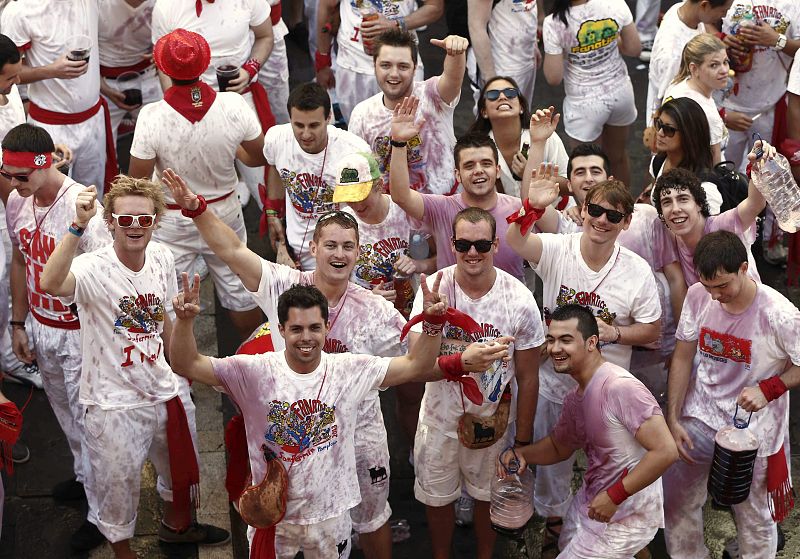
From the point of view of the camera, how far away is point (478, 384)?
668 centimetres

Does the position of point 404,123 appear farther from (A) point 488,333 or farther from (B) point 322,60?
(B) point 322,60

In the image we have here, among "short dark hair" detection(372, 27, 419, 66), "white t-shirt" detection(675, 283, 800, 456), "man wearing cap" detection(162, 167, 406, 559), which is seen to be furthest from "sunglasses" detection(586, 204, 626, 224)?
"short dark hair" detection(372, 27, 419, 66)

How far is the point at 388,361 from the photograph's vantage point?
6109 mm

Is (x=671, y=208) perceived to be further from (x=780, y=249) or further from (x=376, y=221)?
(x=780, y=249)

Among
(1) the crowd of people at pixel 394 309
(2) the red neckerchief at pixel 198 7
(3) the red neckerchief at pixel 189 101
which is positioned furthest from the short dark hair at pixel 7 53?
(2) the red neckerchief at pixel 198 7

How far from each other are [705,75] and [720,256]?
2352mm

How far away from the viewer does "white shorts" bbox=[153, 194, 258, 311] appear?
810cm

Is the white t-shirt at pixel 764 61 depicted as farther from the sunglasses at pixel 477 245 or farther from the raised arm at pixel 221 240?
the raised arm at pixel 221 240

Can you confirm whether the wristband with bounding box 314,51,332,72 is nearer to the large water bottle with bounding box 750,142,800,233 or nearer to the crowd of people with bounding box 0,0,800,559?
the crowd of people with bounding box 0,0,800,559

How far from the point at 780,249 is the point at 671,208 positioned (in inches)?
123

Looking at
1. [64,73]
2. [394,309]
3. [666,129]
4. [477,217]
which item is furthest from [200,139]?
[666,129]

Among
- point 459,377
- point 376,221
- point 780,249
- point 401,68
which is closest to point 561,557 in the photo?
point 459,377

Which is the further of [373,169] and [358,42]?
[358,42]

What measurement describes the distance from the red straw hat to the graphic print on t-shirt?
138 inches
